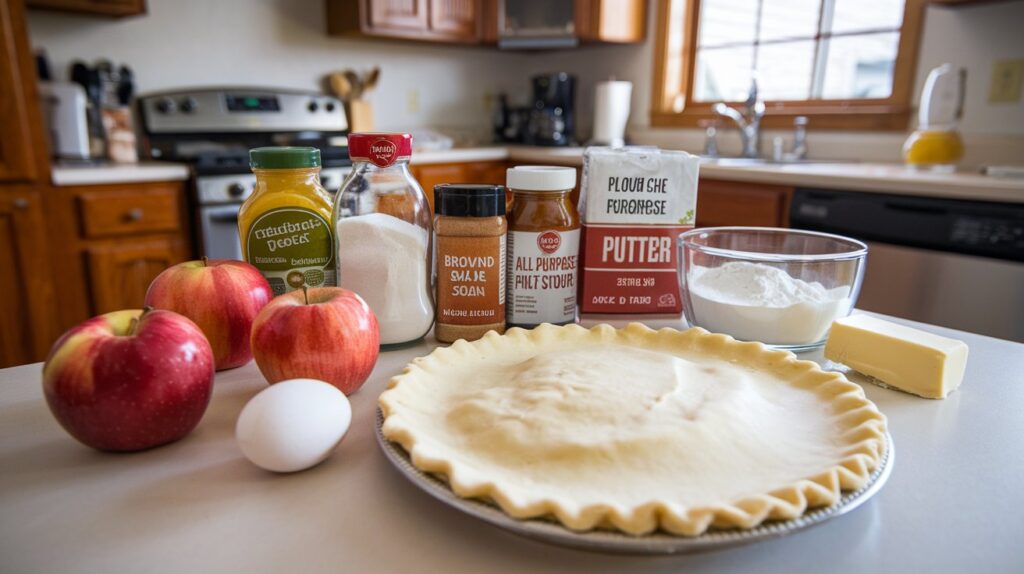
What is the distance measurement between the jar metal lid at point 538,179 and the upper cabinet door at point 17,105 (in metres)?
1.96

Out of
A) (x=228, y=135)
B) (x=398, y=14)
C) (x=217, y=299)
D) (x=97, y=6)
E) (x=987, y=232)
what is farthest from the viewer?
(x=398, y=14)

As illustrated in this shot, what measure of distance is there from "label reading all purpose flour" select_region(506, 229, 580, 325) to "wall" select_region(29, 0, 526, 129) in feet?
8.50

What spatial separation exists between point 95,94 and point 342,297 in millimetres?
2476

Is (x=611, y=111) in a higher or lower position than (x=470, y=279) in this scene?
higher

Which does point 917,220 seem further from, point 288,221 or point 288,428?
point 288,428

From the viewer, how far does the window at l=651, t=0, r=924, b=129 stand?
2650 millimetres

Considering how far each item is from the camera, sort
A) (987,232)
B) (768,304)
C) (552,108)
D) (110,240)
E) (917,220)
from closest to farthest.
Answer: (768,304), (987,232), (917,220), (110,240), (552,108)

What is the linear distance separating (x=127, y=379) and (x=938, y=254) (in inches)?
80.4

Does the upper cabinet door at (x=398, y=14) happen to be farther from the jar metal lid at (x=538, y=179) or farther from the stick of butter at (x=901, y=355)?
the stick of butter at (x=901, y=355)

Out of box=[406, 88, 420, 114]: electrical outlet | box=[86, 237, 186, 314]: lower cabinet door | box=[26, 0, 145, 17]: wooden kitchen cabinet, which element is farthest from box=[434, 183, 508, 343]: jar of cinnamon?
box=[406, 88, 420, 114]: electrical outlet

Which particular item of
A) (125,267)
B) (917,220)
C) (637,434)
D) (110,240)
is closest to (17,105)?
(110,240)

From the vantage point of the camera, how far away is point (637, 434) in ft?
1.63

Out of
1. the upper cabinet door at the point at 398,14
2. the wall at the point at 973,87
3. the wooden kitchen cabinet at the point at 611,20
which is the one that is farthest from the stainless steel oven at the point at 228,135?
the wall at the point at 973,87

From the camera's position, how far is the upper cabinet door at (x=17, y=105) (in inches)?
77.5
